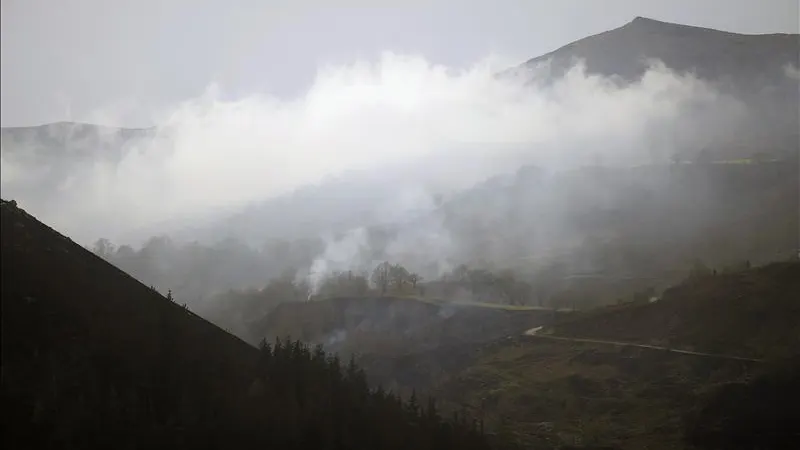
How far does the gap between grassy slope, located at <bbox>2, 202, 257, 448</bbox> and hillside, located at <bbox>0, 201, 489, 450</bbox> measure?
0.10 metres

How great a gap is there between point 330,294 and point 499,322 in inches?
2361

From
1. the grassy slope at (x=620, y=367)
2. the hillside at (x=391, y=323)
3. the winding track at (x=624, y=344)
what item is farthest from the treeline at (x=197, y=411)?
the hillside at (x=391, y=323)

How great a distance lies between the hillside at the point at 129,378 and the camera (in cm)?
3750

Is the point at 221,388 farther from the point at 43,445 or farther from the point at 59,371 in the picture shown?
the point at 43,445

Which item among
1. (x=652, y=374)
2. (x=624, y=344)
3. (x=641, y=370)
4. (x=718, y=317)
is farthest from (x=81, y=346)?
(x=718, y=317)

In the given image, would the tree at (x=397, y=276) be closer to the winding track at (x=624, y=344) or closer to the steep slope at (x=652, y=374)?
the winding track at (x=624, y=344)

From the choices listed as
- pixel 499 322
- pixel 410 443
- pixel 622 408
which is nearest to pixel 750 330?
pixel 622 408

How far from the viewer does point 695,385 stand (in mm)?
106625

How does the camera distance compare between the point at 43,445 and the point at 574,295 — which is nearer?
the point at 43,445

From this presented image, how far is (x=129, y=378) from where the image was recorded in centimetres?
4462

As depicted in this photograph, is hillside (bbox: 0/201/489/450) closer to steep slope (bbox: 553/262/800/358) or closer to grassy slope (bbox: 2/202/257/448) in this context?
grassy slope (bbox: 2/202/257/448)

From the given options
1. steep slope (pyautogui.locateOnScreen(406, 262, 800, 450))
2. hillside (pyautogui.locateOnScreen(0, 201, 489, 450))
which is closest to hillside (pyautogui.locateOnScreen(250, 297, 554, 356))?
steep slope (pyautogui.locateOnScreen(406, 262, 800, 450))

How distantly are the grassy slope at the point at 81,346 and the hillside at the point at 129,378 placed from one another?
97 mm

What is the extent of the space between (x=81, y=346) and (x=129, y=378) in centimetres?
354
